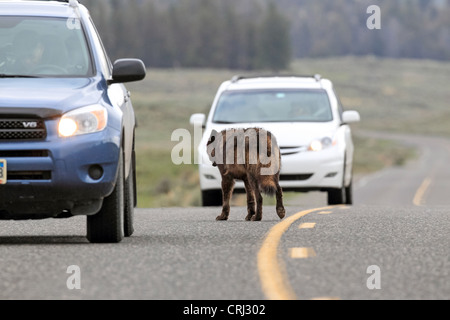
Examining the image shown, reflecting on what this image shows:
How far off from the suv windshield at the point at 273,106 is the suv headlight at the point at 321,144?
2.24ft

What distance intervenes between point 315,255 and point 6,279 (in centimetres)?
244

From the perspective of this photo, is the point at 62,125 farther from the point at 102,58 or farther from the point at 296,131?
the point at 296,131

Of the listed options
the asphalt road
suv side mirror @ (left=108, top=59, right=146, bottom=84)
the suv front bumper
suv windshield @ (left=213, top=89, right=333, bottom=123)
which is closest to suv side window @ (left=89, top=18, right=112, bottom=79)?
suv side mirror @ (left=108, top=59, right=146, bottom=84)

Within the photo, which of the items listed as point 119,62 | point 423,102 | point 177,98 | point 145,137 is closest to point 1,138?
point 119,62

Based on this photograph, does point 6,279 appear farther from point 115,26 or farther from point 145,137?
point 115,26

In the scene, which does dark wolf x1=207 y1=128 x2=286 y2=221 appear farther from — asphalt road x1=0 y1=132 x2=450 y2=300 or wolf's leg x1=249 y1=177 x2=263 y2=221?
asphalt road x1=0 y1=132 x2=450 y2=300

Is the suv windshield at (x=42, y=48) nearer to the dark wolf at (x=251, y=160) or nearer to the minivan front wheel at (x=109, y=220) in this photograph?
the minivan front wheel at (x=109, y=220)

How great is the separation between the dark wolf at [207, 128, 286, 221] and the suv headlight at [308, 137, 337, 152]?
4193 millimetres

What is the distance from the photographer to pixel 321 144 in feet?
56.6

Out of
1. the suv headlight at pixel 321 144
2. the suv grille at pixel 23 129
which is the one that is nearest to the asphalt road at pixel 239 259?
the suv grille at pixel 23 129

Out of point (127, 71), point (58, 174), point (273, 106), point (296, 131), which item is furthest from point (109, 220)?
point (273, 106)

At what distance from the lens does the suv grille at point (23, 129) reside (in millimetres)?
9523

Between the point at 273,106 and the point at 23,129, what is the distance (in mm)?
9144

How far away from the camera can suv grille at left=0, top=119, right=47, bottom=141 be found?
9523 millimetres
